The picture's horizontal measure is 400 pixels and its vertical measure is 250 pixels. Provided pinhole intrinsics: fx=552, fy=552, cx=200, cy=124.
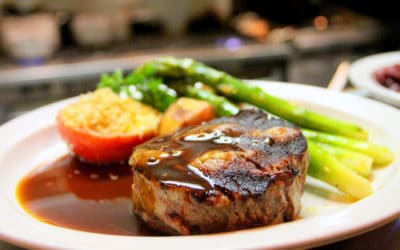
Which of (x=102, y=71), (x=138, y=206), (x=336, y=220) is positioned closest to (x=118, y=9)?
(x=102, y=71)

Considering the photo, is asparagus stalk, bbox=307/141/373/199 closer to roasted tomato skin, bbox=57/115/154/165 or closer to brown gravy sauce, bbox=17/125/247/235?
brown gravy sauce, bbox=17/125/247/235

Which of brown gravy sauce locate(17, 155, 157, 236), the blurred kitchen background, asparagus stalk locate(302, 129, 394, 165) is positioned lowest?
the blurred kitchen background

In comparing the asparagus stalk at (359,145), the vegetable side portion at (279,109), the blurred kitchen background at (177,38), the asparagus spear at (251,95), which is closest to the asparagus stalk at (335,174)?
the vegetable side portion at (279,109)

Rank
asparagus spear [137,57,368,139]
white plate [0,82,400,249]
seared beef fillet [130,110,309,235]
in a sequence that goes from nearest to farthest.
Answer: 1. white plate [0,82,400,249]
2. seared beef fillet [130,110,309,235]
3. asparagus spear [137,57,368,139]

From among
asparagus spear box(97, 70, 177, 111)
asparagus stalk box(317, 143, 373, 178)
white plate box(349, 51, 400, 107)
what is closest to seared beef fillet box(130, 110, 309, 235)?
asparagus stalk box(317, 143, 373, 178)

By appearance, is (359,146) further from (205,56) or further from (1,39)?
(1,39)

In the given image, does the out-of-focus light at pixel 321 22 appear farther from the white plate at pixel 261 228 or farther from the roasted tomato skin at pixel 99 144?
the roasted tomato skin at pixel 99 144
